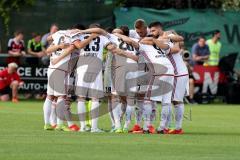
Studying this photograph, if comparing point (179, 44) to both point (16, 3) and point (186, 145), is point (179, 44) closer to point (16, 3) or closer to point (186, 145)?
point (186, 145)

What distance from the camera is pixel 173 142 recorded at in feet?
56.5

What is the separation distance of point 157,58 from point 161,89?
0.65 meters

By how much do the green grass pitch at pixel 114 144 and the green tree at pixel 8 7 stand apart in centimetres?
1124

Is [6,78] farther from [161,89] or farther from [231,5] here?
[161,89]

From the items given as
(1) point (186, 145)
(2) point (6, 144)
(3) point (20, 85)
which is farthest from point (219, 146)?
(3) point (20, 85)

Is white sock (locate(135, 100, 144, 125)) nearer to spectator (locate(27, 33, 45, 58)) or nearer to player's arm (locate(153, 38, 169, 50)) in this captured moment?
player's arm (locate(153, 38, 169, 50))

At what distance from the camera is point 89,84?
19.5 m

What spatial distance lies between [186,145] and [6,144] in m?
3.13

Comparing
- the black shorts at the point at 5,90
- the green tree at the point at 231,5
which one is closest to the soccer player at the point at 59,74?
the black shorts at the point at 5,90

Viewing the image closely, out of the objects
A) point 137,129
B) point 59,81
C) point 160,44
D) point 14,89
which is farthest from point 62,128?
point 14,89

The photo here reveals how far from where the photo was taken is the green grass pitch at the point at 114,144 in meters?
14.6

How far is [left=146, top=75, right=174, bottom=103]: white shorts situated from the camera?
19719 millimetres

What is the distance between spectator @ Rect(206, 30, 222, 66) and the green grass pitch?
1158cm

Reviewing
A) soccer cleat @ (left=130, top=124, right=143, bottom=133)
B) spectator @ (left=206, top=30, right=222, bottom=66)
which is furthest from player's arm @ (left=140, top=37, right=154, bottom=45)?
spectator @ (left=206, top=30, right=222, bottom=66)
